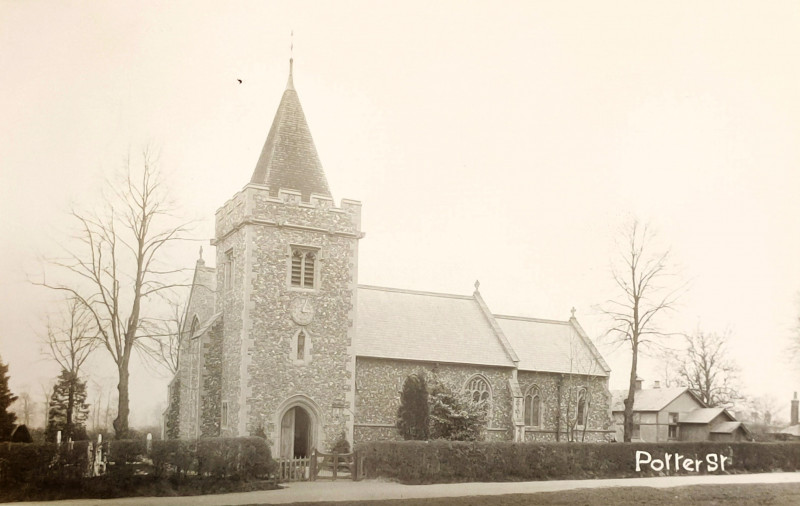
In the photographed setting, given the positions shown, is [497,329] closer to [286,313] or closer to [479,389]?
[479,389]

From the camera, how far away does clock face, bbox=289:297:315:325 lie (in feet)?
91.9

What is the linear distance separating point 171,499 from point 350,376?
10333 millimetres

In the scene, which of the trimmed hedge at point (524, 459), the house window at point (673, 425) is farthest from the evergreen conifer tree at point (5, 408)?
the house window at point (673, 425)

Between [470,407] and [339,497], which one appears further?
[470,407]

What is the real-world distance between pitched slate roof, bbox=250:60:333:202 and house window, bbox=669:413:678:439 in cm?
3357

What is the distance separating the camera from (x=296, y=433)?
1115 inches

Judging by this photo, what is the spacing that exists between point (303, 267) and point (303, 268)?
39 mm

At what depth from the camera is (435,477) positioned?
979 inches

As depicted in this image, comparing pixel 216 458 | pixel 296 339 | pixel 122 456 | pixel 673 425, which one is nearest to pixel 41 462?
pixel 122 456

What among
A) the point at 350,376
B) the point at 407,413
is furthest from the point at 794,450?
the point at 350,376

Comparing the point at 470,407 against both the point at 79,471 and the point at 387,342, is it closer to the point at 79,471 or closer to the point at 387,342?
the point at 387,342

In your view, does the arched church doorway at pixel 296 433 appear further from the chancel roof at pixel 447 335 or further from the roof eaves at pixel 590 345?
the roof eaves at pixel 590 345

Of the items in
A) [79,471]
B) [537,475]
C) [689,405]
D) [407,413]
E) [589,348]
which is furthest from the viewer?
[689,405]

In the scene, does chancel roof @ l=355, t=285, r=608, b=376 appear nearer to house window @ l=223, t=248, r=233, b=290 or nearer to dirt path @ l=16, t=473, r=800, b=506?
house window @ l=223, t=248, r=233, b=290
